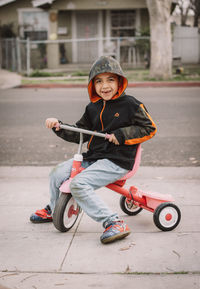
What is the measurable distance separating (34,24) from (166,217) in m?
20.0

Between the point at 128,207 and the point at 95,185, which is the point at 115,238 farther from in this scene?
the point at 128,207

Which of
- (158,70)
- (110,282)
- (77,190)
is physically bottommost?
(110,282)

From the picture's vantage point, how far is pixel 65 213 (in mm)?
3260

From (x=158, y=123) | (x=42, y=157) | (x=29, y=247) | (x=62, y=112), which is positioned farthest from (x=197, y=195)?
(x=62, y=112)

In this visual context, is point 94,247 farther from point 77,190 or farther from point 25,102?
point 25,102

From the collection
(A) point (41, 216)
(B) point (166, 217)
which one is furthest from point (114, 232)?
(A) point (41, 216)

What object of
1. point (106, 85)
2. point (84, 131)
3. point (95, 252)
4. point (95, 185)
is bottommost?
point (95, 252)

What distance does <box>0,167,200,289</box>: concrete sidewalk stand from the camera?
2574 mm

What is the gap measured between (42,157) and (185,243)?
→ 298 centimetres

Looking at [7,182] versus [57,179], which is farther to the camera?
[7,182]

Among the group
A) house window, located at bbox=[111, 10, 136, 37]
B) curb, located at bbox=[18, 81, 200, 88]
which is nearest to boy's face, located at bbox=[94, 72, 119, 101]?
curb, located at bbox=[18, 81, 200, 88]

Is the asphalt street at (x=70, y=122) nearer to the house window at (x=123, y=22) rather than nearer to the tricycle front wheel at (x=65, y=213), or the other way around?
the tricycle front wheel at (x=65, y=213)

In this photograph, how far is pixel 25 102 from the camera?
10.8 m

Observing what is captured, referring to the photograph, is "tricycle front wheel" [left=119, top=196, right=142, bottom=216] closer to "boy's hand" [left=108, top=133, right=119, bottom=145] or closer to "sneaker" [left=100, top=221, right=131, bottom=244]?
"sneaker" [left=100, top=221, right=131, bottom=244]
